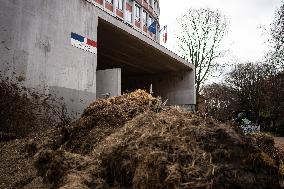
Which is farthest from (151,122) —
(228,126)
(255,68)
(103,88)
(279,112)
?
(255,68)

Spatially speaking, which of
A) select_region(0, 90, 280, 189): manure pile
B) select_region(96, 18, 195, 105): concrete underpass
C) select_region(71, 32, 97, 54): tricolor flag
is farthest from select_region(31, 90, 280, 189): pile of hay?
select_region(96, 18, 195, 105): concrete underpass

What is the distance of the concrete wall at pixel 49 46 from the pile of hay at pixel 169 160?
228 inches

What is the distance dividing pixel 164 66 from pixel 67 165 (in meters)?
17.9

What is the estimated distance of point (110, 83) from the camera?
13.8 metres

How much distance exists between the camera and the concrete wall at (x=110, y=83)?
45.0 feet

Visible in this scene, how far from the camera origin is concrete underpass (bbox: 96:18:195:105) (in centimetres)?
1386

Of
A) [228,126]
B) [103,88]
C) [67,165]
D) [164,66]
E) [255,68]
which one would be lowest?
[67,165]

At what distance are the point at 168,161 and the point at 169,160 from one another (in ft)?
0.11

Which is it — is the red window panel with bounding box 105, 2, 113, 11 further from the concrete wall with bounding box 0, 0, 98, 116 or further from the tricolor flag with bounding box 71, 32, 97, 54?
the tricolor flag with bounding box 71, 32, 97, 54

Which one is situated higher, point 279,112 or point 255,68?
point 255,68

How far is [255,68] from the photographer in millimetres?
41812

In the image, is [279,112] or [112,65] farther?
[279,112]

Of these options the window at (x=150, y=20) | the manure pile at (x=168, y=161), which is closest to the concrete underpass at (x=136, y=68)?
the manure pile at (x=168, y=161)

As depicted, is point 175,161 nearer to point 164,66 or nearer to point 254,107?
point 164,66
